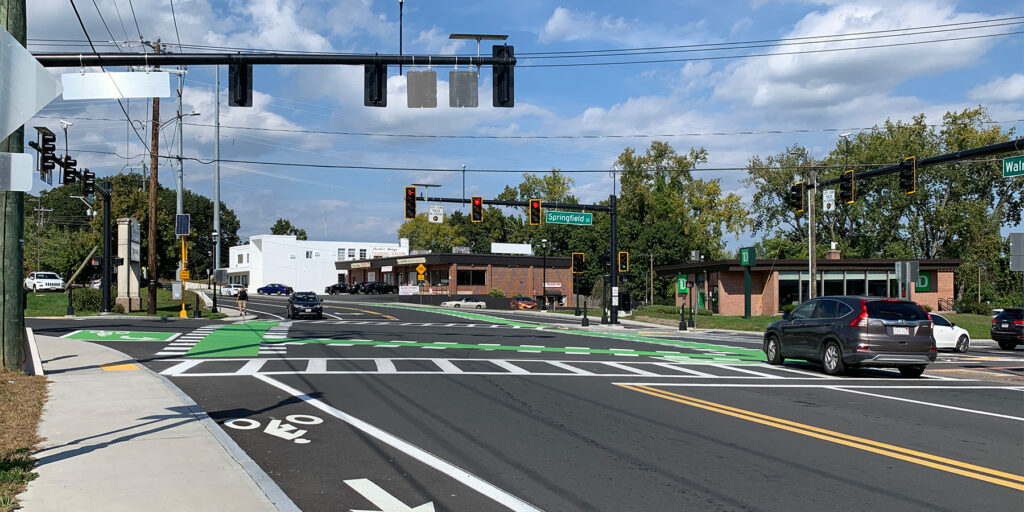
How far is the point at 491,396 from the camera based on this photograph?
12953 millimetres

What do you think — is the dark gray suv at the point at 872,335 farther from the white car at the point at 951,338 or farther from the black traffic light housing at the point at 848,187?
the black traffic light housing at the point at 848,187

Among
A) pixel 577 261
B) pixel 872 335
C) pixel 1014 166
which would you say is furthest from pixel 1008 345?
pixel 577 261

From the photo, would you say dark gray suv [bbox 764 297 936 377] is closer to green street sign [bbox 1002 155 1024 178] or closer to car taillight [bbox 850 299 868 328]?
car taillight [bbox 850 299 868 328]

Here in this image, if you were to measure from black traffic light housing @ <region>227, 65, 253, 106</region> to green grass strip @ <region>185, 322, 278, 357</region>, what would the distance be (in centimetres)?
742

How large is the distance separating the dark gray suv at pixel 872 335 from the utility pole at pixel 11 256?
15.8 m

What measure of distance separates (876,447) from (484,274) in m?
76.4

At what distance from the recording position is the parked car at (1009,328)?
27.9m

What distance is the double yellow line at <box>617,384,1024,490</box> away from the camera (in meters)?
7.35

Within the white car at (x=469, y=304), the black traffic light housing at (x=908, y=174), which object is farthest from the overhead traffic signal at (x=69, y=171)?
the white car at (x=469, y=304)

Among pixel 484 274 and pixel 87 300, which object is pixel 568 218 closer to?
pixel 87 300

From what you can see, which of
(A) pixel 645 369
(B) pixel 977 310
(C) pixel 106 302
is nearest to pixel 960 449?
(A) pixel 645 369

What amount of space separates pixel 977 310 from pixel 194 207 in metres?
125

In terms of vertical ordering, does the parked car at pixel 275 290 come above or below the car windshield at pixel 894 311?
below

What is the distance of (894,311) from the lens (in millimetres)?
15734
